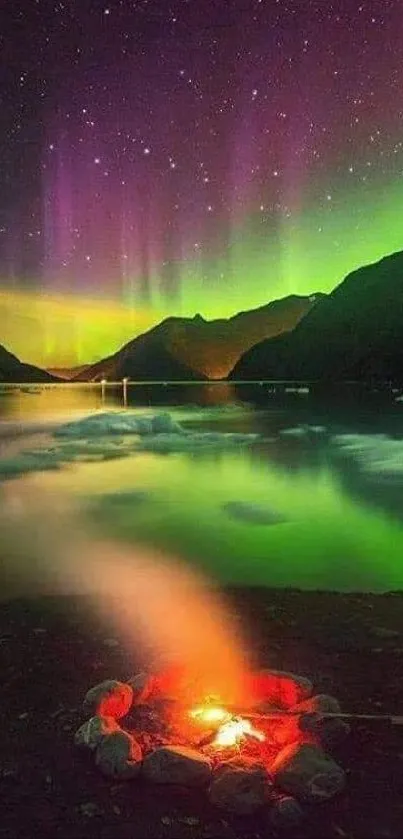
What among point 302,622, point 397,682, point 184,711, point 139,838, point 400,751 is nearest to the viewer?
point 139,838

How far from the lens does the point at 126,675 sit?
7402 millimetres

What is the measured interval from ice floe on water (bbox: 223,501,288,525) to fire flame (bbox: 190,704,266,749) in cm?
1213

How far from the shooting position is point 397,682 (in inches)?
273

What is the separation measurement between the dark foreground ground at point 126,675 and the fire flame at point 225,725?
608 mm

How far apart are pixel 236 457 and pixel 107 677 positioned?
28076 mm

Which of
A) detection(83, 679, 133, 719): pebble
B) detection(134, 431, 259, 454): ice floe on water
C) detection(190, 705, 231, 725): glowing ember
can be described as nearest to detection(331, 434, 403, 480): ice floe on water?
detection(134, 431, 259, 454): ice floe on water

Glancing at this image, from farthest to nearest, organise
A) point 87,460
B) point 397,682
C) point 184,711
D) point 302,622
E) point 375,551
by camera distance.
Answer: point 87,460 → point 375,551 → point 302,622 → point 397,682 → point 184,711

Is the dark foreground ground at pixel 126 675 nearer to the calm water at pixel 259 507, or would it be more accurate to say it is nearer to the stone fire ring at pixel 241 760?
the stone fire ring at pixel 241 760

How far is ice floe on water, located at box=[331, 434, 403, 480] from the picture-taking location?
28.5 m

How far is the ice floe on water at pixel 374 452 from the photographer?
28527mm

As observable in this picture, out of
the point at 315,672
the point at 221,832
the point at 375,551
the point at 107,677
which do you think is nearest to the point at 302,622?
the point at 315,672

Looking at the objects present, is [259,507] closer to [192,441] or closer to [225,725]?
[225,725]

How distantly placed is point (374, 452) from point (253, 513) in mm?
17814

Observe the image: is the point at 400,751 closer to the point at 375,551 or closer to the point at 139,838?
the point at 139,838
